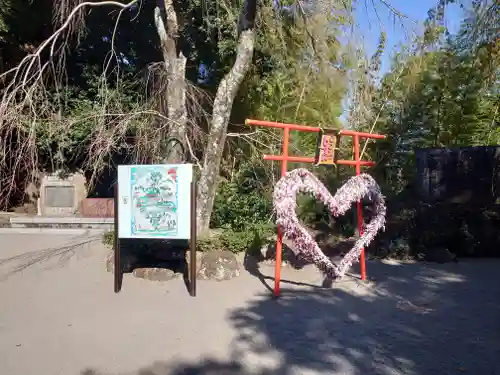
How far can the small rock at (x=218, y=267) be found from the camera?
307 inches

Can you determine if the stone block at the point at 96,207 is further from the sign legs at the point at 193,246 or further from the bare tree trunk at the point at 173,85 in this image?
the sign legs at the point at 193,246

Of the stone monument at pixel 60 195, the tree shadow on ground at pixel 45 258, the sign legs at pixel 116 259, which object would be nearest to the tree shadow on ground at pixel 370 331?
the sign legs at pixel 116 259

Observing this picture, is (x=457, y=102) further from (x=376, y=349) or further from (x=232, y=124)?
(x=376, y=349)

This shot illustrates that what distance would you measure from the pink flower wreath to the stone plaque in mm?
8453

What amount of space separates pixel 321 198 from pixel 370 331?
2.29 m

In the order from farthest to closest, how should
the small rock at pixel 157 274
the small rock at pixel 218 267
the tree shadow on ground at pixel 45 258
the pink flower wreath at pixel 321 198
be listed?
the tree shadow on ground at pixel 45 258
the small rock at pixel 218 267
the small rock at pixel 157 274
the pink flower wreath at pixel 321 198

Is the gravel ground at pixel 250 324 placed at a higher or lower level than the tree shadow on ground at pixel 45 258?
lower

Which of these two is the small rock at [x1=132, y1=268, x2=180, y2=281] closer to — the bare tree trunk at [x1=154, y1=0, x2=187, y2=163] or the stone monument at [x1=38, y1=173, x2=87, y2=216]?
the bare tree trunk at [x1=154, y1=0, x2=187, y2=163]

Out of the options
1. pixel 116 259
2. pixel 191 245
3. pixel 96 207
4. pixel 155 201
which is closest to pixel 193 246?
pixel 191 245

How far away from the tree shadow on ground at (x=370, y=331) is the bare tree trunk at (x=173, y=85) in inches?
126

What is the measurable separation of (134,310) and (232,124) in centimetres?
740

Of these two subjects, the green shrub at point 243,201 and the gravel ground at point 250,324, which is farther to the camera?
the green shrub at point 243,201

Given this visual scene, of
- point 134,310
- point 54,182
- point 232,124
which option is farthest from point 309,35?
point 54,182

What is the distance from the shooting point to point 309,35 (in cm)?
984
